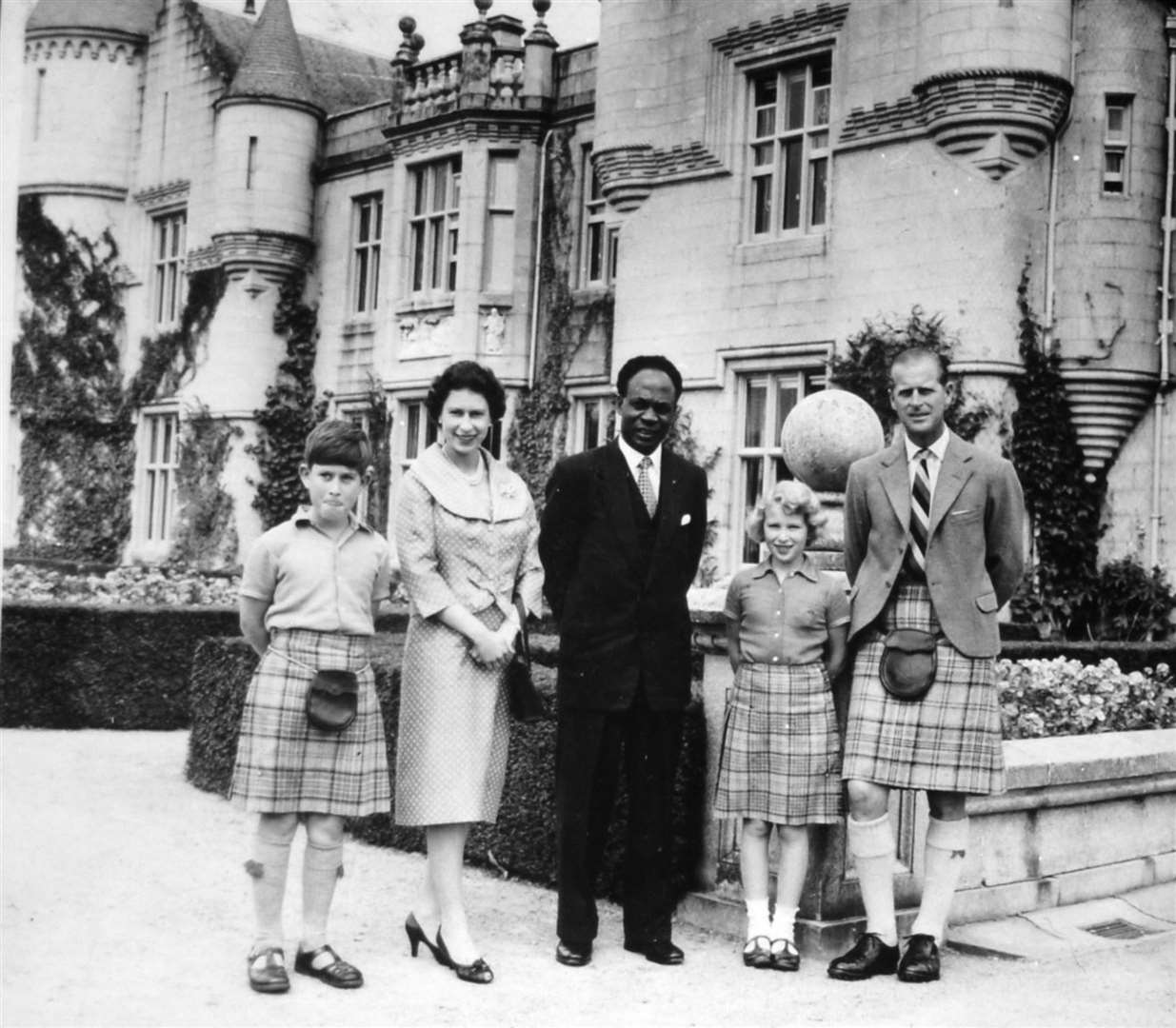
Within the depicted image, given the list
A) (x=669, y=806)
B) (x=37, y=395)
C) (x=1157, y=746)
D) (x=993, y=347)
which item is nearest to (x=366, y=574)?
(x=669, y=806)

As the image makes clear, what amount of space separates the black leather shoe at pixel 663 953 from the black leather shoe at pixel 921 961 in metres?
0.75

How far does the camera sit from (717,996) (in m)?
4.41

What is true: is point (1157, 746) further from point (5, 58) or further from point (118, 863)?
point (5, 58)

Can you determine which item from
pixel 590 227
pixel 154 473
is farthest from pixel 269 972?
pixel 154 473

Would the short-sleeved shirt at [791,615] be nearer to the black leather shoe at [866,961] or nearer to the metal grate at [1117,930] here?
the black leather shoe at [866,961]

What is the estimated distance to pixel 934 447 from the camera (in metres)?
4.83

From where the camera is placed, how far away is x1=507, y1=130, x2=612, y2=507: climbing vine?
55.6 feet

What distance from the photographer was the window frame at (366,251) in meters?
20.2

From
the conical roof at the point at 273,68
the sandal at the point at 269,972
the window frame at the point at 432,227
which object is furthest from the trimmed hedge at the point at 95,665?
the conical roof at the point at 273,68

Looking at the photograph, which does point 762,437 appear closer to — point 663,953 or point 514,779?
point 514,779

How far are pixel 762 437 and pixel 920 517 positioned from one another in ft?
31.8

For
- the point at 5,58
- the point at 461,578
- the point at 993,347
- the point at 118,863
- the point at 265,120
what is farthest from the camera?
the point at 265,120

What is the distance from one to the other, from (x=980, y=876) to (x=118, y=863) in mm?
3664

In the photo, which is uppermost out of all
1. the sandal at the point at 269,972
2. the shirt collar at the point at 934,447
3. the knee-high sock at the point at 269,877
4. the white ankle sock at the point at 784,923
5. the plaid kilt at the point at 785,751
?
the shirt collar at the point at 934,447
